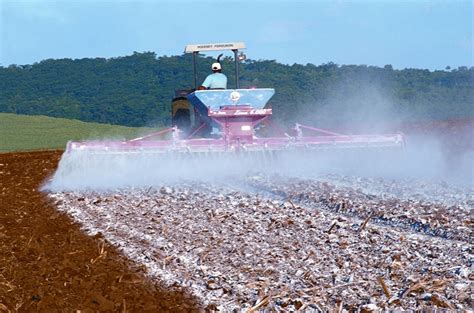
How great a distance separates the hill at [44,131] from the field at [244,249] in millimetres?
32759

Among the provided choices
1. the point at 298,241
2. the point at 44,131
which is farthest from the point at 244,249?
the point at 44,131

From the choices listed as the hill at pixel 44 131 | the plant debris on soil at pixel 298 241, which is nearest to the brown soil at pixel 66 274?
the plant debris on soil at pixel 298 241

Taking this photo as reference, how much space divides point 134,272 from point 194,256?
79cm

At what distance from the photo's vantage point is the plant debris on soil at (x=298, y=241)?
6445 millimetres

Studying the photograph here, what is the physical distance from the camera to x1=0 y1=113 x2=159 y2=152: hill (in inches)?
1825

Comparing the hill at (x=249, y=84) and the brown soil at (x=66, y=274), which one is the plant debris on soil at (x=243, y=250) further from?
the hill at (x=249, y=84)

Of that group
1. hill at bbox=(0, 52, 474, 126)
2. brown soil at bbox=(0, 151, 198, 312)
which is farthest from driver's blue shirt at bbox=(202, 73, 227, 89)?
hill at bbox=(0, 52, 474, 126)

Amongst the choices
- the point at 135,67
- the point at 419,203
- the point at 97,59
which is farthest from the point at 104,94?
the point at 419,203

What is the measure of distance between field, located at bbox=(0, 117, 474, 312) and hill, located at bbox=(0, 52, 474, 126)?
23.8 meters

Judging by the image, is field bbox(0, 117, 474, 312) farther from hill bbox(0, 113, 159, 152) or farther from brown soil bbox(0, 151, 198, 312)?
hill bbox(0, 113, 159, 152)

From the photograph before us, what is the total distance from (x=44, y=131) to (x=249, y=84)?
13.3 metres

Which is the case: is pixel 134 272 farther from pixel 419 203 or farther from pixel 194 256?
pixel 419 203

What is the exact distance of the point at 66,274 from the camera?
747 cm

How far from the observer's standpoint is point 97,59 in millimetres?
82125
